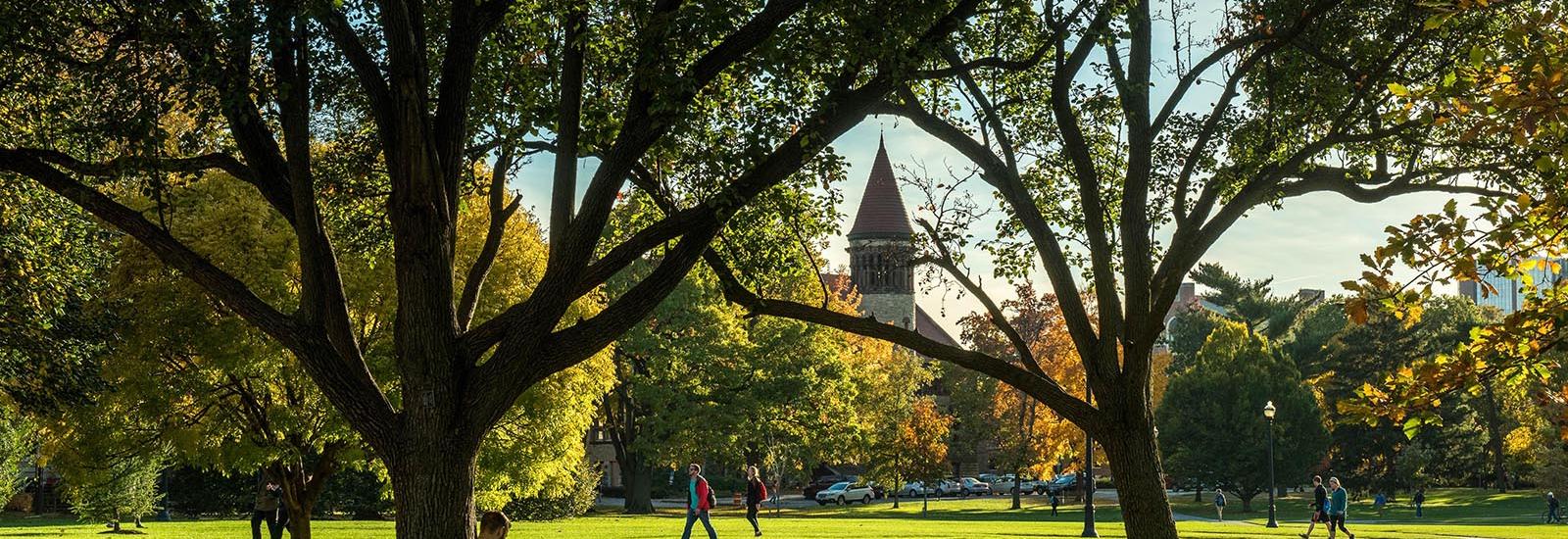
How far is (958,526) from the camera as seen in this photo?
36.0 meters

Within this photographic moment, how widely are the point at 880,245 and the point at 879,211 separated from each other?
3864mm

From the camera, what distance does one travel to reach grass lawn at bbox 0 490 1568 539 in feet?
95.2

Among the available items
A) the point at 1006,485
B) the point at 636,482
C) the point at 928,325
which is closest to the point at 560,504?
the point at 636,482

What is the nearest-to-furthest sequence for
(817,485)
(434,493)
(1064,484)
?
(434,493) → (817,485) → (1064,484)

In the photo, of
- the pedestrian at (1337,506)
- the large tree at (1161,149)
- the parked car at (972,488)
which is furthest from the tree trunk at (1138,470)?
the parked car at (972,488)

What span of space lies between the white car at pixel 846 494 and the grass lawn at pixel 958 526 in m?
7.75

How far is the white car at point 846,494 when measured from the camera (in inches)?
2549

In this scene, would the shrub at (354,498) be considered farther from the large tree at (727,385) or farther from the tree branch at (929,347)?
the tree branch at (929,347)

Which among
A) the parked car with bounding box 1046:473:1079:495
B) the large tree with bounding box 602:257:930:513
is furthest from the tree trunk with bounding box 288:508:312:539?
the parked car with bounding box 1046:473:1079:495

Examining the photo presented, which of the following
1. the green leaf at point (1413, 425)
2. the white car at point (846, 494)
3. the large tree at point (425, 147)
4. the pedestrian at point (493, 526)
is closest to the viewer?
the green leaf at point (1413, 425)

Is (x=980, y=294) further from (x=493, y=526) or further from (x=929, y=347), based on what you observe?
(x=493, y=526)

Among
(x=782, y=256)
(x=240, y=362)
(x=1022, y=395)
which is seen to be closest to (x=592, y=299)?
(x=240, y=362)

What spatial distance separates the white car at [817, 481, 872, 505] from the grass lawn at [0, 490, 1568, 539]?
775 centimetres

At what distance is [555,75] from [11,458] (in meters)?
25.3
